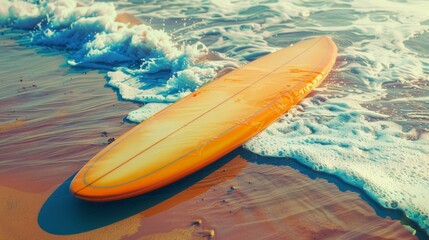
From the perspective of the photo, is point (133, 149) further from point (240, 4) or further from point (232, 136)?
point (240, 4)

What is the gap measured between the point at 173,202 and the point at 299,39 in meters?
4.53

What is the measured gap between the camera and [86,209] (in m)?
2.87

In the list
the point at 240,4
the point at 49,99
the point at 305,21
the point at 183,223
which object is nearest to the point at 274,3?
the point at 240,4

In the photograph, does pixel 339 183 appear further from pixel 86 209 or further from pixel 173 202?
pixel 86 209

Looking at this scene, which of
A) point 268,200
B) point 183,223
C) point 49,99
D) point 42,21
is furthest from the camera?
point 42,21

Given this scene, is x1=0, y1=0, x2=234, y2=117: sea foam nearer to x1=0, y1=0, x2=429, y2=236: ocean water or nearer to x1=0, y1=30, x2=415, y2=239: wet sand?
x1=0, y1=0, x2=429, y2=236: ocean water

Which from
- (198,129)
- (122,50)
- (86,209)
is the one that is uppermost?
(122,50)

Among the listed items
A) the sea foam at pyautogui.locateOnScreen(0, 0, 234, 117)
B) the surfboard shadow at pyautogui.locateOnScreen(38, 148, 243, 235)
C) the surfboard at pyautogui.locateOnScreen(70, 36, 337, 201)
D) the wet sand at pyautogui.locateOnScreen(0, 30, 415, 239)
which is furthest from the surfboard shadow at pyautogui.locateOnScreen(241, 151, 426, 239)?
the sea foam at pyautogui.locateOnScreen(0, 0, 234, 117)

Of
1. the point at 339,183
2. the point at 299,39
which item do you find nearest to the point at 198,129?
the point at 339,183

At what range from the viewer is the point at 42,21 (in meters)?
8.34

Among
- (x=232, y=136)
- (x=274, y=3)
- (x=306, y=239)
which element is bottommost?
(x=306, y=239)

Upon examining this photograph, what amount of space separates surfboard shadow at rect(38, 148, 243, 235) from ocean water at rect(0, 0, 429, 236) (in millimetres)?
1039

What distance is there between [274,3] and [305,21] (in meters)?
1.54

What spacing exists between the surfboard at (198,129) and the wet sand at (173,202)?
0.17 meters
